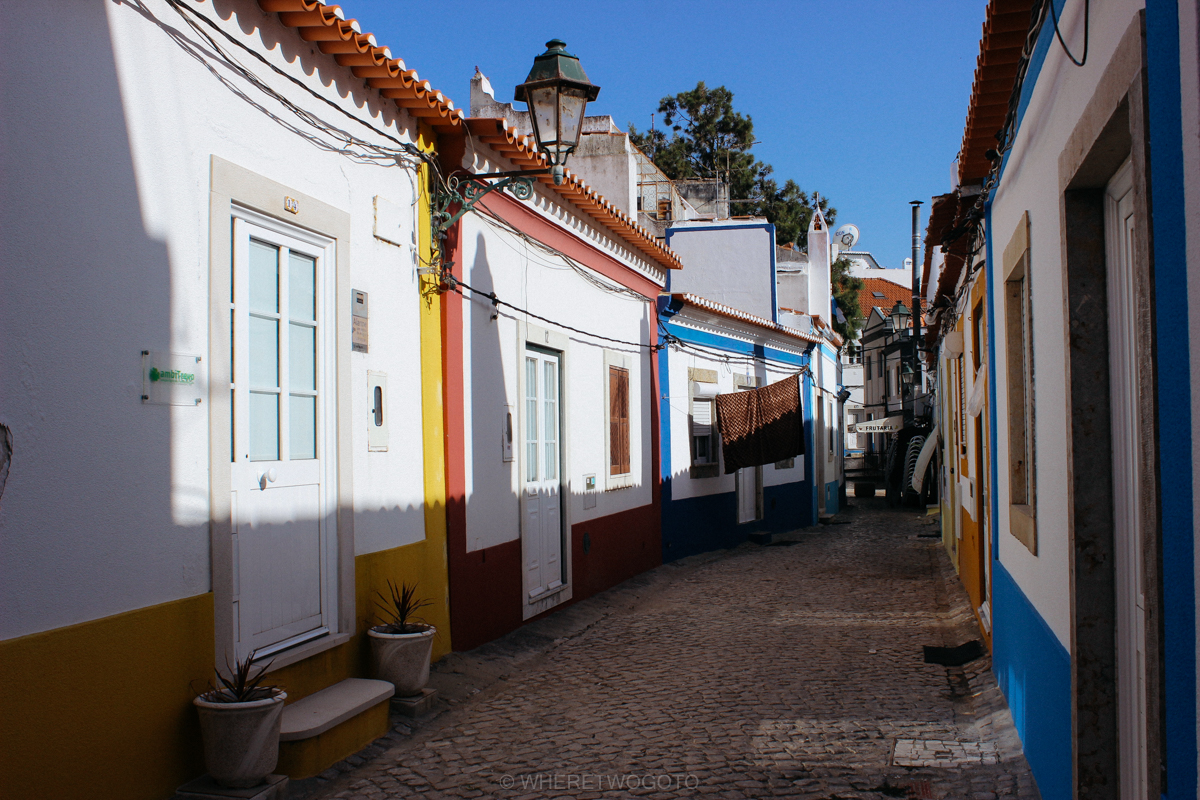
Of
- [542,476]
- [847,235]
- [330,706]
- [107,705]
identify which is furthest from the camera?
[847,235]

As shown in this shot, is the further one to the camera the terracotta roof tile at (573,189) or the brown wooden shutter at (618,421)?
the brown wooden shutter at (618,421)

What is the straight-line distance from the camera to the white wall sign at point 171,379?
3.91 m

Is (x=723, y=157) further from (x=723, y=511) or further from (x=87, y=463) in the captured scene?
(x=87, y=463)

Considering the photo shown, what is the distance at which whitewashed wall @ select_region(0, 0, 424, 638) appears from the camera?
335 cm

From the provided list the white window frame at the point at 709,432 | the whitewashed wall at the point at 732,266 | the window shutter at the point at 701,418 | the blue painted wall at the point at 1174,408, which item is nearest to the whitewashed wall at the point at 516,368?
the white window frame at the point at 709,432

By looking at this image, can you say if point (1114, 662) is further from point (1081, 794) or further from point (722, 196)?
point (722, 196)

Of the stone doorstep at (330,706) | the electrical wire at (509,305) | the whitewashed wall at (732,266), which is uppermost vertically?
the whitewashed wall at (732,266)

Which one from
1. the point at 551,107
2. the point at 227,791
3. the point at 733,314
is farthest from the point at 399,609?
the point at 733,314

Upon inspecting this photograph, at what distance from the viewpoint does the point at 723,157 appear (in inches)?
1391

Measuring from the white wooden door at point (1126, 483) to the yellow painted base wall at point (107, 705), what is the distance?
11.6 feet

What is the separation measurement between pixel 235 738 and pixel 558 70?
433cm

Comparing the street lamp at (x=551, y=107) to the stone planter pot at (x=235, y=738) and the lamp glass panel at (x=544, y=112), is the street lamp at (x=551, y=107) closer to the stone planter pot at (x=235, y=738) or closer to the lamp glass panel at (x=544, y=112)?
the lamp glass panel at (x=544, y=112)

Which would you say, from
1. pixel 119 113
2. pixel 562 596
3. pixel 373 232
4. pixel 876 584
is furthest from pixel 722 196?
pixel 119 113

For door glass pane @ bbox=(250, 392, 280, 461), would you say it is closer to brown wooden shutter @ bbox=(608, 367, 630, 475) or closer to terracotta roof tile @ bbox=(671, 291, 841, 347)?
brown wooden shutter @ bbox=(608, 367, 630, 475)
